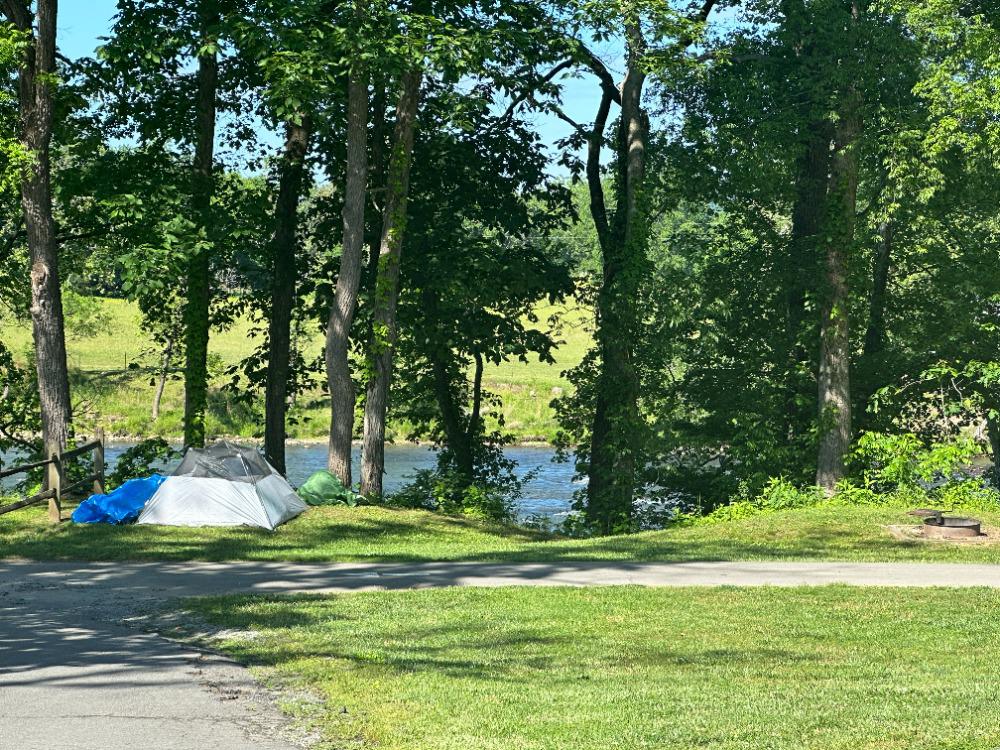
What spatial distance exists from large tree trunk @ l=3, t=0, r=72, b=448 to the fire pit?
49.0 ft

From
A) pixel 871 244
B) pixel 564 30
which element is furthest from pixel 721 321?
pixel 564 30

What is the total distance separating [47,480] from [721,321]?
1678cm

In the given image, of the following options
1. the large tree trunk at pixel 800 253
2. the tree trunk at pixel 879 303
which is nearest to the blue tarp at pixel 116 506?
the large tree trunk at pixel 800 253

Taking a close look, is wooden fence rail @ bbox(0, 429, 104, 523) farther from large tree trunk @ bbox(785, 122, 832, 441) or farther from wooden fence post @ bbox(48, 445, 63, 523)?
large tree trunk @ bbox(785, 122, 832, 441)

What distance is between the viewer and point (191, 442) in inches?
1029

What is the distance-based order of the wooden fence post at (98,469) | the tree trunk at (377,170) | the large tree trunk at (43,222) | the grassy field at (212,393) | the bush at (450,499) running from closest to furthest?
1. the wooden fence post at (98,469)
2. the large tree trunk at (43,222)
3. the bush at (450,499)
4. the tree trunk at (377,170)
5. the grassy field at (212,393)

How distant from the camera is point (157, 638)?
456 inches

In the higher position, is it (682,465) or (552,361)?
(552,361)

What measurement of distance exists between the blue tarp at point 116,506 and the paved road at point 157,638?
12.3 feet

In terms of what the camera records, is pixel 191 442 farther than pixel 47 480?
Yes

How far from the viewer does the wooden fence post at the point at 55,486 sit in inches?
802

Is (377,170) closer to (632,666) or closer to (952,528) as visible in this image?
(952,528)

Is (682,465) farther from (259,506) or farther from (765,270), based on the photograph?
(259,506)

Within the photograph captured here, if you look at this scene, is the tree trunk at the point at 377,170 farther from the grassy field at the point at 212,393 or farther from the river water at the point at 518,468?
the grassy field at the point at 212,393
